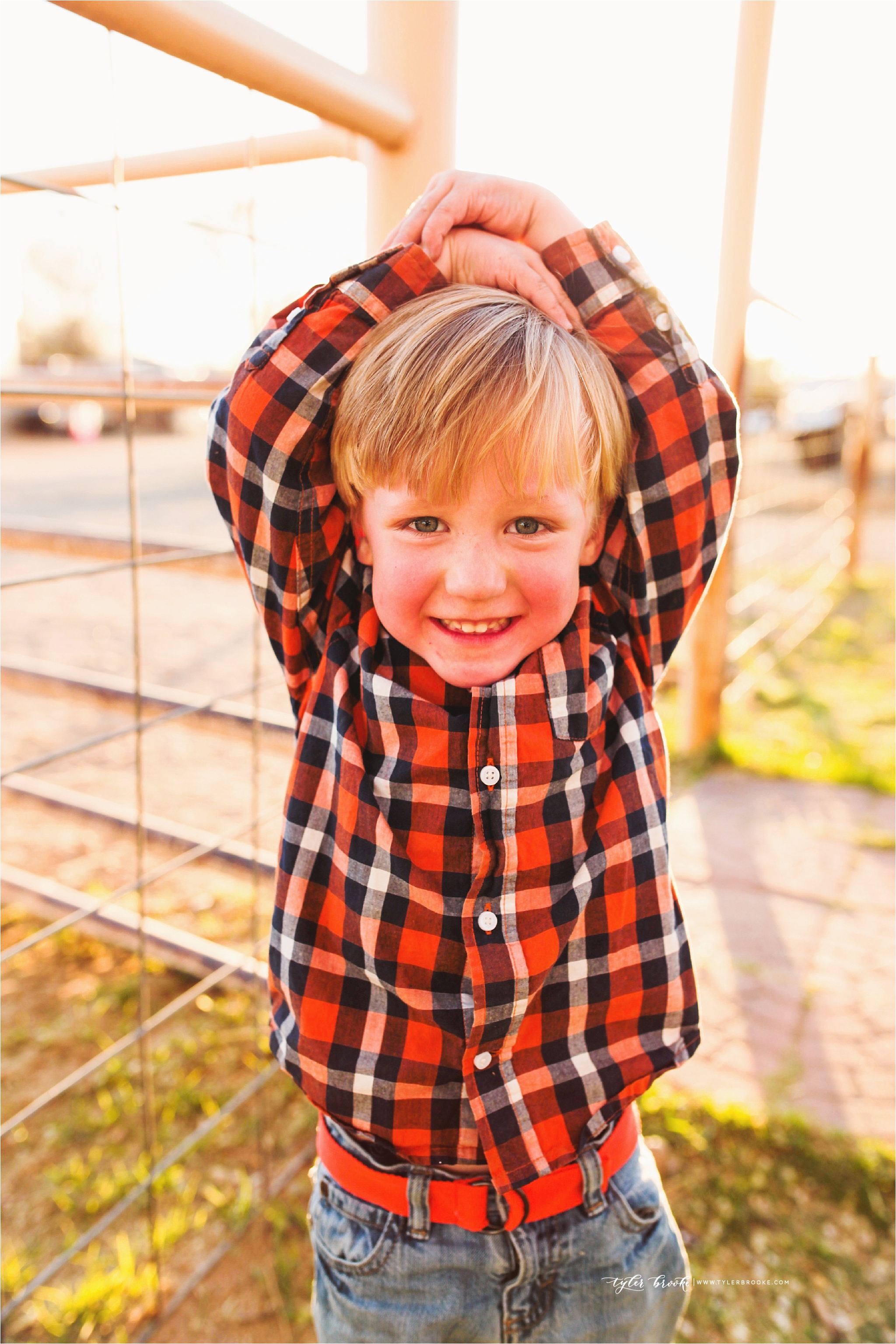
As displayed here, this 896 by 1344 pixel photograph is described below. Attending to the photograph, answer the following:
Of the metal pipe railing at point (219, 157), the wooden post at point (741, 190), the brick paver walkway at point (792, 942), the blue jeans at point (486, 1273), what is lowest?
the brick paver walkway at point (792, 942)

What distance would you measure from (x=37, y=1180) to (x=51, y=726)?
8.14 feet

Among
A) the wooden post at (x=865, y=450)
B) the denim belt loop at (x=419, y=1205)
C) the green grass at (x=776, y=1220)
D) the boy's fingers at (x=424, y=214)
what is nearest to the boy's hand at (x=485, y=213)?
the boy's fingers at (x=424, y=214)

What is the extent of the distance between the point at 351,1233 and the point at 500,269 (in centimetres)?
107

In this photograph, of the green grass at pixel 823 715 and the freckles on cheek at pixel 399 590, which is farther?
the green grass at pixel 823 715

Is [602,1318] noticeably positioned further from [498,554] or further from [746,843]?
[746,843]

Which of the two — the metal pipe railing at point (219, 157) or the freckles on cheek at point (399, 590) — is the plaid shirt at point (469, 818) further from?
the metal pipe railing at point (219, 157)

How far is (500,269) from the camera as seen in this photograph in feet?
3.29

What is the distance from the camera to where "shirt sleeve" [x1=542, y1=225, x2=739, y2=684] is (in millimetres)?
1030

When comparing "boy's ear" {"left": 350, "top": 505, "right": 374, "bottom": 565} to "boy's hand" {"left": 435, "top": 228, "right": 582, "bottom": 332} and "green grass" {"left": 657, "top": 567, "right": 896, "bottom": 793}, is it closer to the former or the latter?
"boy's hand" {"left": 435, "top": 228, "right": 582, "bottom": 332}

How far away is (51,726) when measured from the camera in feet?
12.9

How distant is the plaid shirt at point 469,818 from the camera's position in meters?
0.95

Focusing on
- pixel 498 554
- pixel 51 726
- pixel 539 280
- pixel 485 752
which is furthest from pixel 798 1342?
pixel 51 726

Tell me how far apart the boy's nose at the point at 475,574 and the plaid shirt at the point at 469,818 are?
4.8 inches

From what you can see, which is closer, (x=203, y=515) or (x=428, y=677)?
(x=428, y=677)
